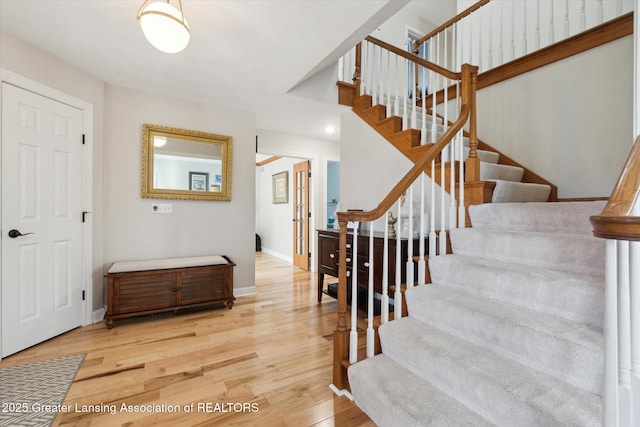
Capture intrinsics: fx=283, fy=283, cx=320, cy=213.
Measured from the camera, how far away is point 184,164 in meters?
3.31

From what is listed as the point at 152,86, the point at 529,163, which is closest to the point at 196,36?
the point at 152,86

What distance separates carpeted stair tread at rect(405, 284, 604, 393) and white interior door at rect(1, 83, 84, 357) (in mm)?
2980

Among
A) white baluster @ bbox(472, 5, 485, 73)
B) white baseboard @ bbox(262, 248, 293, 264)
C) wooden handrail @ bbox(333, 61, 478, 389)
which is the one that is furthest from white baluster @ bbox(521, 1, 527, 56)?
white baseboard @ bbox(262, 248, 293, 264)

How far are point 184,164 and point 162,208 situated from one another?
563 mm

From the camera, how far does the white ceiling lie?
1796 millimetres

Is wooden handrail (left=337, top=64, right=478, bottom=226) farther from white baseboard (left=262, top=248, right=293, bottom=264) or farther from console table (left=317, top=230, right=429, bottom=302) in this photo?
white baseboard (left=262, top=248, right=293, bottom=264)

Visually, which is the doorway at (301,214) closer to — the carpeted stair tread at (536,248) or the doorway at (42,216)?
the doorway at (42,216)

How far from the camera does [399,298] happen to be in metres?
1.83

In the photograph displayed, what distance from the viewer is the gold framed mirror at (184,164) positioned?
3137mm

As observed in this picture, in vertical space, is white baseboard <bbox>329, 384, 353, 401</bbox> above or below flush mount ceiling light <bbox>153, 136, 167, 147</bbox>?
below

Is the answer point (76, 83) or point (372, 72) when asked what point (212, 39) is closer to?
point (76, 83)

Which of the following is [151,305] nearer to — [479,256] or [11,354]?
[11,354]

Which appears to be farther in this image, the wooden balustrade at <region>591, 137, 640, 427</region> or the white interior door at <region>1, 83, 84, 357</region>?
the white interior door at <region>1, 83, 84, 357</region>

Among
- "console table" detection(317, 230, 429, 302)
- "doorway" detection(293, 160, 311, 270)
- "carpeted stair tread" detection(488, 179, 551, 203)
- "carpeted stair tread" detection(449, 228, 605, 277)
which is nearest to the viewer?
"carpeted stair tread" detection(449, 228, 605, 277)
